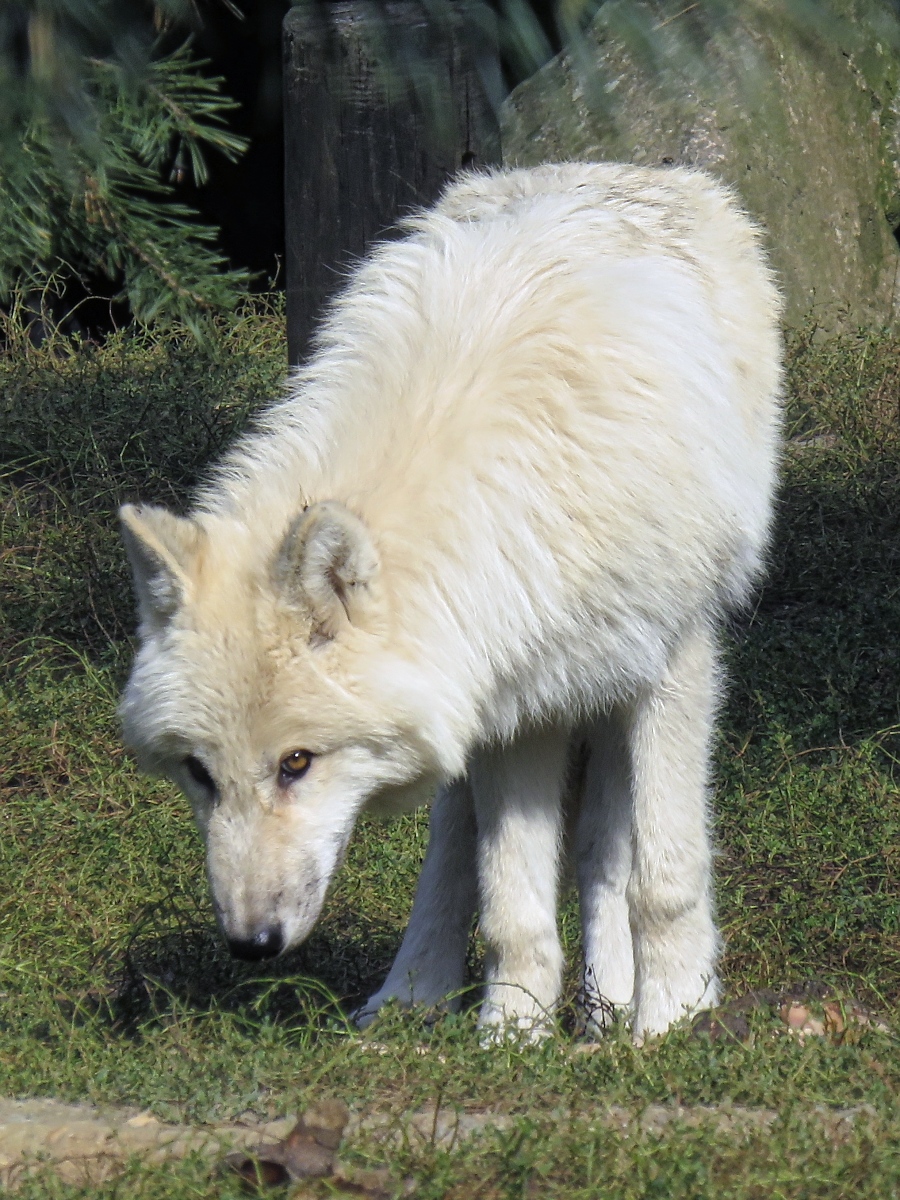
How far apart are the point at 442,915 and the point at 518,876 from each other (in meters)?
0.49

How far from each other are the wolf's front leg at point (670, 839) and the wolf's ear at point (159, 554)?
1249 millimetres

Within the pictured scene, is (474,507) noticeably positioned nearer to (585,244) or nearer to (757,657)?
(585,244)

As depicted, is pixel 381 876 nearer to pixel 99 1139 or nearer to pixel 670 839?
pixel 670 839

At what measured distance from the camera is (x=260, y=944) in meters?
3.28

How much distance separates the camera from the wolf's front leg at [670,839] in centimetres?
387

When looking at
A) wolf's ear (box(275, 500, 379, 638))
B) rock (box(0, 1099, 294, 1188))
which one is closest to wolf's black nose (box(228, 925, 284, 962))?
rock (box(0, 1099, 294, 1188))

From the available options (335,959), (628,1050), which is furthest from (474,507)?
(335,959)

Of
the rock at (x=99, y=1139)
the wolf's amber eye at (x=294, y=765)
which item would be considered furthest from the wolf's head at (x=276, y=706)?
the rock at (x=99, y=1139)

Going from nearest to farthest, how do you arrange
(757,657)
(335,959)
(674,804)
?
(674,804) < (335,959) < (757,657)

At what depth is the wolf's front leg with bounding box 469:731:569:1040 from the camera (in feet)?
12.9

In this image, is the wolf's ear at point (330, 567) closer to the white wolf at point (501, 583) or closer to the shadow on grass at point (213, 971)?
the white wolf at point (501, 583)

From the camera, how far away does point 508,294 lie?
372 cm

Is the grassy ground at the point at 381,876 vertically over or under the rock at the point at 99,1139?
under

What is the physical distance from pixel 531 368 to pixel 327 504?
71 centimetres
